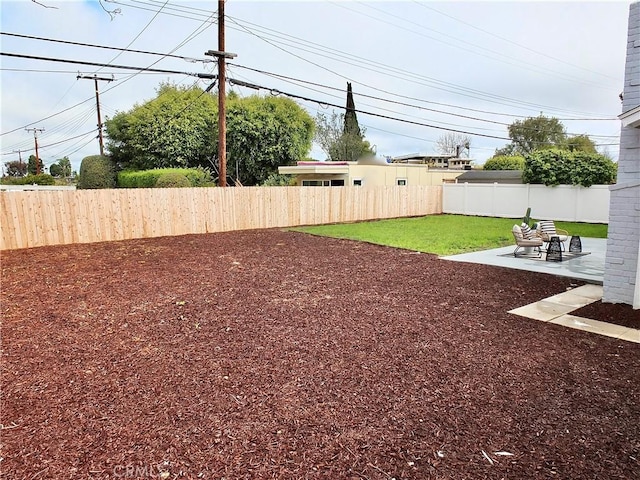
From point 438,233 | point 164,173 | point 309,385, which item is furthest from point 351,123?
point 309,385

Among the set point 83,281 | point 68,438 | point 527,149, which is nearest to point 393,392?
point 68,438

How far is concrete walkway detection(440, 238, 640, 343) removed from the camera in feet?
16.3

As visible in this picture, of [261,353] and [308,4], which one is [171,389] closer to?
[261,353]

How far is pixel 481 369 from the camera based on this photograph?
3.82 meters

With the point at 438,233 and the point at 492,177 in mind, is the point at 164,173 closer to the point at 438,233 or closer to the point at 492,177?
the point at 438,233

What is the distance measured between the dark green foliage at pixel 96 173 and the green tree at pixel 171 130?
1.70 meters

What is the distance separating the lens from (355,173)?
24.8m

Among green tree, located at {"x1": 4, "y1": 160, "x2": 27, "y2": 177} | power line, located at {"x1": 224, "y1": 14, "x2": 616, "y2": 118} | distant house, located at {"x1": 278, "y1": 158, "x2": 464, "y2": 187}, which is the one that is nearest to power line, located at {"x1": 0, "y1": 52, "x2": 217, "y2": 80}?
power line, located at {"x1": 224, "y1": 14, "x2": 616, "y2": 118}

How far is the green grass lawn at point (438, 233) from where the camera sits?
461 inches

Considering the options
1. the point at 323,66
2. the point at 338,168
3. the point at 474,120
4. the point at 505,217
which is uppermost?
the point at 323,66

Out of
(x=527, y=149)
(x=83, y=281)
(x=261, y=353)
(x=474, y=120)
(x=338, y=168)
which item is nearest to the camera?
(x=261, y=353)

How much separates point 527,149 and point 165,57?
4624 centimetres

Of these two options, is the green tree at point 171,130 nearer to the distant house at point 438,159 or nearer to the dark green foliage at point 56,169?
the distant house at point 438,159

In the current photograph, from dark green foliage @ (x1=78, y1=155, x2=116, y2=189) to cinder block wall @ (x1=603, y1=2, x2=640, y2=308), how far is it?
2705cm
